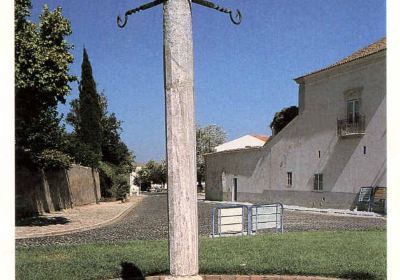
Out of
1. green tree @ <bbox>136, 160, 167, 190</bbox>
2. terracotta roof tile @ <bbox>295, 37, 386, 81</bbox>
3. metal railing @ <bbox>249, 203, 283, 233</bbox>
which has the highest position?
terracotta roof tile @ <bbox>295, 37, 386, 81</bbox>

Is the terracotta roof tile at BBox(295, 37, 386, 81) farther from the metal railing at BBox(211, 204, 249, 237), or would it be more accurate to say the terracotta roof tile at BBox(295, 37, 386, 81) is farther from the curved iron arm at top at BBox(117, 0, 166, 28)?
the curved iron arm at top at BBox(117, 0, 166, 28)

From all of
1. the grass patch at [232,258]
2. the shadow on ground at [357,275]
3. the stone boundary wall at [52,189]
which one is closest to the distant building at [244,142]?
the stone boundary wall at [52,189]

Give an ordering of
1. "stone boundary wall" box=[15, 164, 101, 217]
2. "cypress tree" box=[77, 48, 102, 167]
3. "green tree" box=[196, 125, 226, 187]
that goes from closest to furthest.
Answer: "stone boundary wall" box=[15, 164, 101, 217], "cypress tree" box=[77, 48, 102, 167], "green tree" box=[196, 125, 226, 187]

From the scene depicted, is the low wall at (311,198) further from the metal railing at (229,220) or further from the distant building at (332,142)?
the metal railing at (229,220)

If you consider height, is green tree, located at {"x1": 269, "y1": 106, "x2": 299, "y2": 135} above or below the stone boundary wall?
above

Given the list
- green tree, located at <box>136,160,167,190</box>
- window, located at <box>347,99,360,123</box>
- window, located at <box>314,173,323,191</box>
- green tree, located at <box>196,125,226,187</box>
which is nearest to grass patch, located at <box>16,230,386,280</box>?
window, located at <box>347,99,360,123</box>

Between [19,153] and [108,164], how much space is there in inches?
949

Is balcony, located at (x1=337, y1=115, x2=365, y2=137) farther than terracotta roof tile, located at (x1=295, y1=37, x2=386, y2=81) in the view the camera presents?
Yes

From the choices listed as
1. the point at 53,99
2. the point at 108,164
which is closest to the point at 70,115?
the point at 108,164

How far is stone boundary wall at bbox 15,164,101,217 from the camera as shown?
18844 mm

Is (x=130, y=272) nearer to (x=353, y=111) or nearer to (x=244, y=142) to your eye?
(x=353, y=111)

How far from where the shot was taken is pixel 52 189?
23.0 m

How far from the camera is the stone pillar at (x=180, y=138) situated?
3447 millimetres

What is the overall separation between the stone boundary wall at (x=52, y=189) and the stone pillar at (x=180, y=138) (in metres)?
16.1
